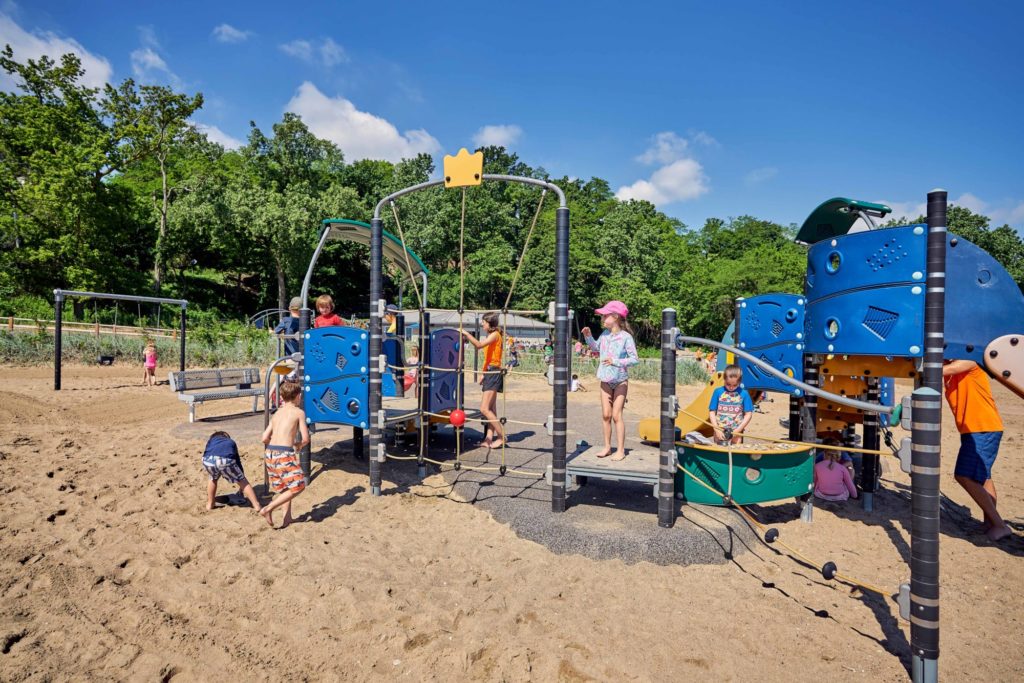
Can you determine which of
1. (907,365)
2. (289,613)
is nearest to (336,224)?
(289,613)

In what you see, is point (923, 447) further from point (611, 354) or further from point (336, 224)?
point (336, 224)

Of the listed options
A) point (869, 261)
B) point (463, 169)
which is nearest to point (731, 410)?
point (869, 261)

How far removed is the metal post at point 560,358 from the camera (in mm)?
4820

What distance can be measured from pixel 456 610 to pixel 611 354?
9.06ft

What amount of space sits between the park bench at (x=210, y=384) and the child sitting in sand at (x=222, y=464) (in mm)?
4299

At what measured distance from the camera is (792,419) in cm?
626

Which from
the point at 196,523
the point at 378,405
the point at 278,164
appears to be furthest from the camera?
the point at 278,164

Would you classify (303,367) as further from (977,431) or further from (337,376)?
(977,431)

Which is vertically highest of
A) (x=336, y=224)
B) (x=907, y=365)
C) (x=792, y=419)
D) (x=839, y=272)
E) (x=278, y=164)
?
(x=278, y=164)

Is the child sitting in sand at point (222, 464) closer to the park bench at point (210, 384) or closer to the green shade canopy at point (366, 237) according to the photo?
the green shade canopy at point (366, 237)

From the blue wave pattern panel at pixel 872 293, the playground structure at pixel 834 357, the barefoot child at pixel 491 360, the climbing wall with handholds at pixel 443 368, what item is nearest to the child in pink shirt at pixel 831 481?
the playground structure at pixel 834 357

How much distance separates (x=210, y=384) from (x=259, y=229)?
27216 millimetres

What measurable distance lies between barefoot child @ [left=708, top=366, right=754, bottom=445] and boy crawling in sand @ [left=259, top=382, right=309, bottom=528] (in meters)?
3.93

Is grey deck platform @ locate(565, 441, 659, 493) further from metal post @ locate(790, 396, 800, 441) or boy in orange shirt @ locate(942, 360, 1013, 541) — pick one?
boy in orange shirt @ locate(942, 360, 1013, 541)
